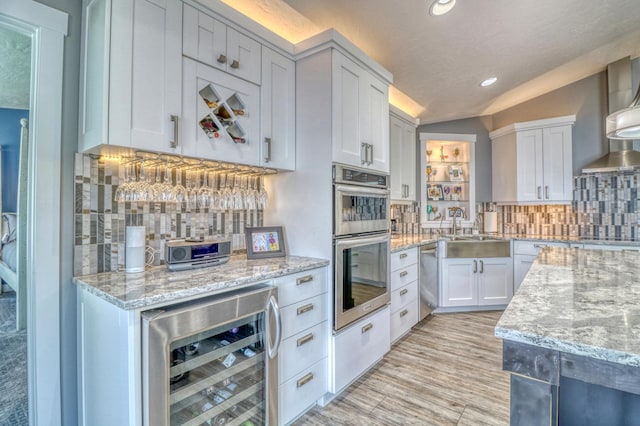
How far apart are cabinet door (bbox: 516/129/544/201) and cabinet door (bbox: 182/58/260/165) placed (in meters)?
3.77

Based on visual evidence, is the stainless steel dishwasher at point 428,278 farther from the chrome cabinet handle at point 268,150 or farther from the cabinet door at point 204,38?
the cabinet door at point 204,38

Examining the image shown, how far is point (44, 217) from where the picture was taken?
1485mm

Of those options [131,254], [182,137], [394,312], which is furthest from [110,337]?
[394,312]

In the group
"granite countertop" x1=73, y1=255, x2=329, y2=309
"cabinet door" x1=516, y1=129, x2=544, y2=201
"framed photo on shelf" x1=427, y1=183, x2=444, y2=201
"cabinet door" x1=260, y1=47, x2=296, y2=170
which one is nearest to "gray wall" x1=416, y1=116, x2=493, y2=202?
"cabinet door" x1=516, y1=129, x2=544, y2=201

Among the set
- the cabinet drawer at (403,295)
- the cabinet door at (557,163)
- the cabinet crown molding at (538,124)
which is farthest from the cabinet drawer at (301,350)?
the cabinet crown molding at (538,124)

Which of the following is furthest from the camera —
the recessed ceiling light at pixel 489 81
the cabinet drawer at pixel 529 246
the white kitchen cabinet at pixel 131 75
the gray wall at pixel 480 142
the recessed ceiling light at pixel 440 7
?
the gray wall at pixel 480 142

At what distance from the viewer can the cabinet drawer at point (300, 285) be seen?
1.71 meters

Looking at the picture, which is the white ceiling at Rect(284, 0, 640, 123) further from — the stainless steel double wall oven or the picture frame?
the picture frame

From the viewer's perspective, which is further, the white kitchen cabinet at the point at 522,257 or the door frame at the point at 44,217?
the white kitchen cabinet at the point at 522,257

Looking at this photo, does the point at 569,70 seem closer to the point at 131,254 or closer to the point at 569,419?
the point at 569,419

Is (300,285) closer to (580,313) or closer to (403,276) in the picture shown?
(580,313)

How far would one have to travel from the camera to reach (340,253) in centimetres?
206

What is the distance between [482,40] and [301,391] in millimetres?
3174

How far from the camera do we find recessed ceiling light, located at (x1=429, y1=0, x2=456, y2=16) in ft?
7.04
